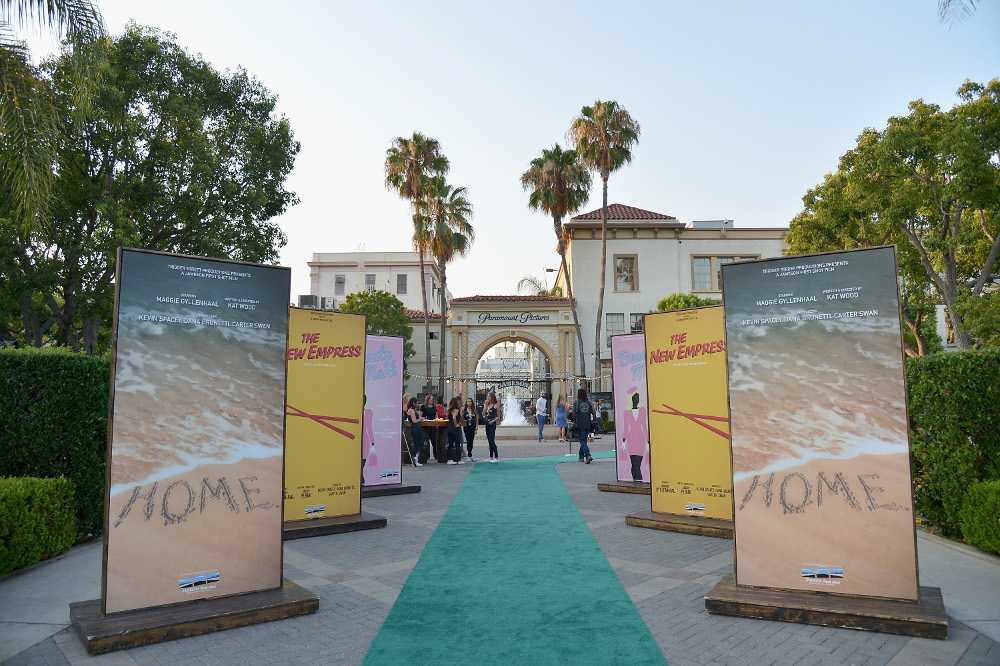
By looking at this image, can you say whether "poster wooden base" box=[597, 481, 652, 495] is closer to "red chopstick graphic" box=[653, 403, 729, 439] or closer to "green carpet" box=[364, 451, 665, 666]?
"green carpet" box=[364, 451, 665, 666]

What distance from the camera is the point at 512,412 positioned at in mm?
35875

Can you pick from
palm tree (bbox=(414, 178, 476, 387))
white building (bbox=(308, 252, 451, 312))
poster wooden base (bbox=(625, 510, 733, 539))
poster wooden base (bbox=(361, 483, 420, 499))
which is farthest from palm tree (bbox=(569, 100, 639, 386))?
white building (bbox=(308, 252, 451, 312))

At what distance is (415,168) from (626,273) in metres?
13.7

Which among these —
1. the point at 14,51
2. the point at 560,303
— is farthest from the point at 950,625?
the point at 560,303

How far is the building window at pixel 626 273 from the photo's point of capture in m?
35.9

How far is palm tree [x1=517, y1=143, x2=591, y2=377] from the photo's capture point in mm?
29359

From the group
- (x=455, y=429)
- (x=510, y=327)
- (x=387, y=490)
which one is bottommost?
(x=387, y=490)

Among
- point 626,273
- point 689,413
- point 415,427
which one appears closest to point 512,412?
point 626,273

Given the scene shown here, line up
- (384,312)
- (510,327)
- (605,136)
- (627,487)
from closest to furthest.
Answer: (627,487), (605,136), (510,327), (384,312)

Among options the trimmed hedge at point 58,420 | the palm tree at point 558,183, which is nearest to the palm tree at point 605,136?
the palm tree at point 558,183

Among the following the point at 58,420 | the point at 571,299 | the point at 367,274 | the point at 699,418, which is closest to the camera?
the point at 58,420

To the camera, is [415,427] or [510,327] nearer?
[415,427]

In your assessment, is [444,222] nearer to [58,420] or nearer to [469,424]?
[469,424]

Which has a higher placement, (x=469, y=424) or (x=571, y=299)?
(x=571, y=299)
